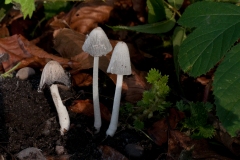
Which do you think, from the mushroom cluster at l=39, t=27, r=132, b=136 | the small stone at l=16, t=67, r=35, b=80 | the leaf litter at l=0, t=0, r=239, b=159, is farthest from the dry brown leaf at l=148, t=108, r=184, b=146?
the small stone at l=16, t=67, r=35, b=80

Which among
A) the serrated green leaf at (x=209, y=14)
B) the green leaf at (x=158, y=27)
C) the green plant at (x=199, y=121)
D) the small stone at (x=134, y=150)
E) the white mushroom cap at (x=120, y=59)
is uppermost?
the serrated green leaf at (x=209, y=14)

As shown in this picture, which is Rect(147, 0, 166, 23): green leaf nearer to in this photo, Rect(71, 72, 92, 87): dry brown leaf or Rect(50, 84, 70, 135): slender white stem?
Rect(71, 72, 92, 87): dry brown leaf

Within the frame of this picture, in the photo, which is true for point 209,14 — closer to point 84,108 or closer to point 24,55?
point 84,108

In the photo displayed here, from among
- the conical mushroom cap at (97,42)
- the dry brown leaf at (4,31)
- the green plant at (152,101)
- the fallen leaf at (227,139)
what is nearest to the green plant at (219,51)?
the green plant at (152,101)

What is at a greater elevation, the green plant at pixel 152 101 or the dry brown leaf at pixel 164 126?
the green plant at pixel 152 101

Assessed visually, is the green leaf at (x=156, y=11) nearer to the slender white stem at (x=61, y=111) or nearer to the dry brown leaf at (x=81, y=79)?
the dry brown leaf at (x=81, y=79)

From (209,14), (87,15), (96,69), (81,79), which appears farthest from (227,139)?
(87,15)
